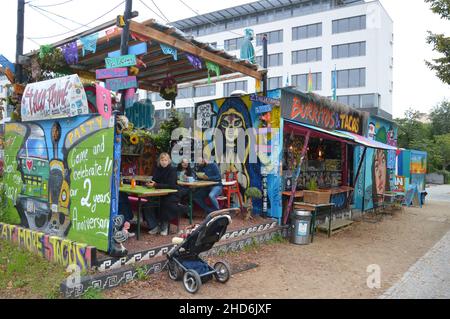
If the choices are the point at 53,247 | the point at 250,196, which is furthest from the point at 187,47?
the point at 53,247

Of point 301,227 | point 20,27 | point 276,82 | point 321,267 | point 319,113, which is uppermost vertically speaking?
point 276,82

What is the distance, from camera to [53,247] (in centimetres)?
569

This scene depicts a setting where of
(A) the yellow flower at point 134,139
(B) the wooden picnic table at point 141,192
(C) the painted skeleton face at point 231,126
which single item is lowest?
(B) the wooden picnic table at point 141,192

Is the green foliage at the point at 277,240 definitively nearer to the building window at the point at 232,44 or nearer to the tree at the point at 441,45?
the tree at the point at 441,45

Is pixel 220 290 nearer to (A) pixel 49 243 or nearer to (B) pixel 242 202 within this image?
(A) pixel 49 243

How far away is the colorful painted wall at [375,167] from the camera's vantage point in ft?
43.6

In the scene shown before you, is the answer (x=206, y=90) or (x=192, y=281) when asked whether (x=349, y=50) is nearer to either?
(x=206, y=90)

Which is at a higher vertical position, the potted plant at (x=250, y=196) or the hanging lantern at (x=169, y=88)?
the hanging lantern at (x=169, y=88)

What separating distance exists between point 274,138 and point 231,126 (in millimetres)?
1446

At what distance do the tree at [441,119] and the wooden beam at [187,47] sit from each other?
4428cm

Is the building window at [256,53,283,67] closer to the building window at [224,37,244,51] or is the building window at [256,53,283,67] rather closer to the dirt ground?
the building window at [224,37,244,51]

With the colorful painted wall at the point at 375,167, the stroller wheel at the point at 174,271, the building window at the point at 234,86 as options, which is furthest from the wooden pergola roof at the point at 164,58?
the building window at the point at 234,86
